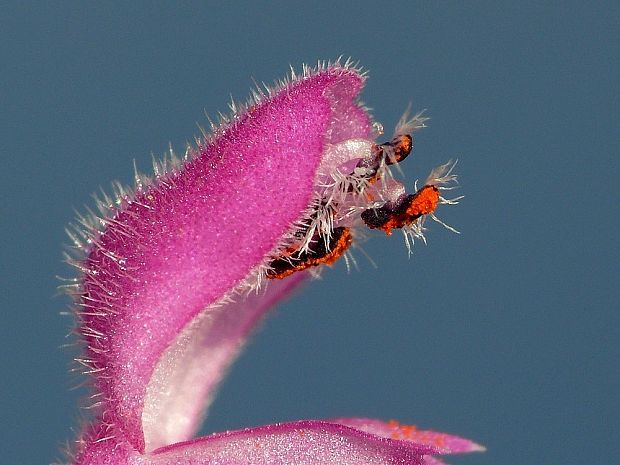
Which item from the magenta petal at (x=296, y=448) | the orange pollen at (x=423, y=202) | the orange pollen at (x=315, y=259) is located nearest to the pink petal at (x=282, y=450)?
the magenta petal at (x=296, y=448)

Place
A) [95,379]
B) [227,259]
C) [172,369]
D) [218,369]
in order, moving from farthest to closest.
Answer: [218,369] → [172,369] → [95,379] → [227,259]

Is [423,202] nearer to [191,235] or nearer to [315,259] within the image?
[315,259]

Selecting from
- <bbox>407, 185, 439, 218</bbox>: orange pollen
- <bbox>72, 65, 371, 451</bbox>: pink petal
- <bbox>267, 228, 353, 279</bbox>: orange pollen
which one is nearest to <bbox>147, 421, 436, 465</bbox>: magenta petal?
<bbox>72, 65, 371, 451</bbox>: pink petal

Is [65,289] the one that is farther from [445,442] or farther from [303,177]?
[445,442]

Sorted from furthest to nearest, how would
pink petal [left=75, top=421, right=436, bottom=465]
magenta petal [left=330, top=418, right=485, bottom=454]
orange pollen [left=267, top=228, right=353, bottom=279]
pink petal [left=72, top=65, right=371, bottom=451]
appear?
magenta petal [left=330, top=418, right=485, bottom=454] → orange pollen [left=267, top=228, right=353, bottom=279] → pink petal [left=75, top=421, right=436, bottom=465] → pink petal [left=72, top=65, right=371, bottom=451]

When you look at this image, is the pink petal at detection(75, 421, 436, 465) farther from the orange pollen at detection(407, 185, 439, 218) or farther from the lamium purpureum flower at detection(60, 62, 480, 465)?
the orange pollen at detection(407, 185, 439, 218)

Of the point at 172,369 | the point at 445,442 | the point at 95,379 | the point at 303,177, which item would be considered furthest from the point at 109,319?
the point at 445,442

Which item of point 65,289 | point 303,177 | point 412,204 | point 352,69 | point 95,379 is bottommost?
point 95,379
